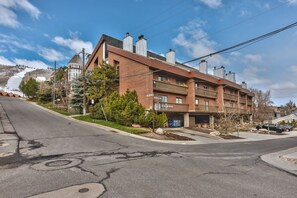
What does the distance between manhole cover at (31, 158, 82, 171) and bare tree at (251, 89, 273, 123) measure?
5552 cm

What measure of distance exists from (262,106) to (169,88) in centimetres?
4895

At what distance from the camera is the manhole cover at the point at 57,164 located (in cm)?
739

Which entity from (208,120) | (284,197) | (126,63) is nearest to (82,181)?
(284,197)

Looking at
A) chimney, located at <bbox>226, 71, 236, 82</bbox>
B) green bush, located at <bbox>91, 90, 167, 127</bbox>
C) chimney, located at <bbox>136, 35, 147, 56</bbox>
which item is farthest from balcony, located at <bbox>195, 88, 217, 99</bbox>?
chimney, located at <bbox>226, 71, 236, 82</bbox>

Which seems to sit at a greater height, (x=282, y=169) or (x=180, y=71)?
(x=180, y=71)

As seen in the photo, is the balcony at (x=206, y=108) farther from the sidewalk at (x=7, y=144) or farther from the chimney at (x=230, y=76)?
the sidewalk at (x=7, y=144)

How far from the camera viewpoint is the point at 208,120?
3600 cm

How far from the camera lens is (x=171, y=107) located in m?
26.6

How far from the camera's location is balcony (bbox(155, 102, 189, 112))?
82.0 feet

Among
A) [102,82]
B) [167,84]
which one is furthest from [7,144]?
[167,84]

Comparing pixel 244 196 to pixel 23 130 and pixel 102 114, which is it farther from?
pixel 102 114

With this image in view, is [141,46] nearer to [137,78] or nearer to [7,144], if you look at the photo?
[137,78]

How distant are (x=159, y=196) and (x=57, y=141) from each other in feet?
31.3

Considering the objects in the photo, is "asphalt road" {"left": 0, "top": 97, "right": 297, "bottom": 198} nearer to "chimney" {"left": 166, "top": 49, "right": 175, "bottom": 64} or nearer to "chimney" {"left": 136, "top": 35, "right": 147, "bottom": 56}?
"chimney" {"left": 136, "top": 35, "right": 147, "bottom": 56}
